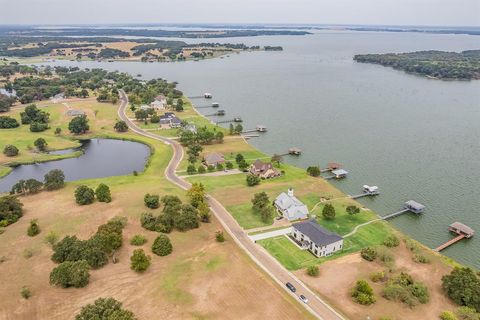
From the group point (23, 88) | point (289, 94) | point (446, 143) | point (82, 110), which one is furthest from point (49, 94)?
point (446, 143)

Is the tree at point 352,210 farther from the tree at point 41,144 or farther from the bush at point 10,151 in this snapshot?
the bush at point 10,151

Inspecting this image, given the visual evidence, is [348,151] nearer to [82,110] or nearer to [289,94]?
[289,94]

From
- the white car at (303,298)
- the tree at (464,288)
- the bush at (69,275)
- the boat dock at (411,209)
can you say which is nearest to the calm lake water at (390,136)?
the boat dock at (411,209)

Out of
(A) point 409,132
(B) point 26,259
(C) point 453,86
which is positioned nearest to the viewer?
(B) point 26,259

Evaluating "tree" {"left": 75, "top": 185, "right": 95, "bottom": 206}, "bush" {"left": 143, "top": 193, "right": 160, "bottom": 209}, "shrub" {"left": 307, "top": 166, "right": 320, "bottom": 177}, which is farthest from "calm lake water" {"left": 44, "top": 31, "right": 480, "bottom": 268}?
"tree" {"left": 75, "top": 185, "right": 95, "bottom": 206}

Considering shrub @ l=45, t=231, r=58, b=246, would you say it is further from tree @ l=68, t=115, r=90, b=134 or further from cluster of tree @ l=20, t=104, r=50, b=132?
cluster of tree @ l=20, t=104, r=50, b=132
